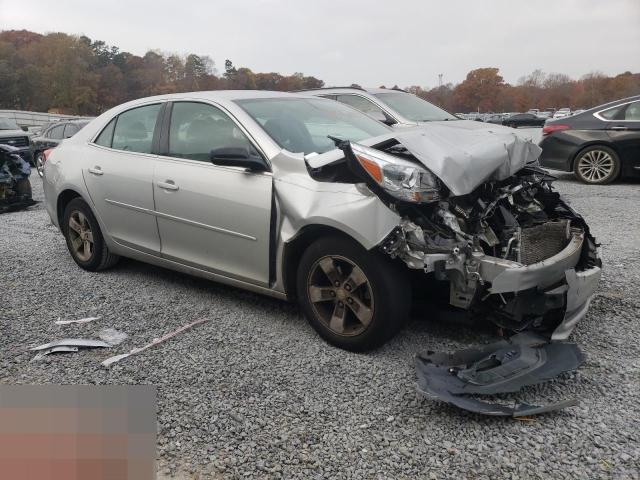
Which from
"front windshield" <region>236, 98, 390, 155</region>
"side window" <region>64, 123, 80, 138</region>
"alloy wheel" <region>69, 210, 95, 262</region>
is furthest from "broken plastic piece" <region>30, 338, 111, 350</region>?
"side window" <region>64, 123, 80, 138</region>

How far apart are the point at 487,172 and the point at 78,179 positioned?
3695 millimetres

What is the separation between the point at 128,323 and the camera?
4.12 metres

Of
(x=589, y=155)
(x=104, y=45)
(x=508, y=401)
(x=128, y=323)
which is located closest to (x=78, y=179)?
(x=128, y=323)

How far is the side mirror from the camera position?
12.3 feet

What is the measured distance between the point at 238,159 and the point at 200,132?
0.76 metres

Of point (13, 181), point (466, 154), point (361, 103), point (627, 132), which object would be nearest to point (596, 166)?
point (627, 132)

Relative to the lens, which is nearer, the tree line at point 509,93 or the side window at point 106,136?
the side window at point 106,136

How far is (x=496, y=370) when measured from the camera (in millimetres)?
2902

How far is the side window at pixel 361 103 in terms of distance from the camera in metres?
8.66

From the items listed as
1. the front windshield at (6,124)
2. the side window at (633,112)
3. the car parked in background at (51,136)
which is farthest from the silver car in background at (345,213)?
the front windshield at (6,124)

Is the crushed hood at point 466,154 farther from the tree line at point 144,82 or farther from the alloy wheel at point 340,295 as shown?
the tree line at point 144,82

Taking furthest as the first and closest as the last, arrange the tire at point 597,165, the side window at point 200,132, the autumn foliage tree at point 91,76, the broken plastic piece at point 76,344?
1. the autumn foliage tree at point 91,76
2. the tire at point 597,165
3. the side window at point 200,132
4. the broken plastic piece at point 76,344

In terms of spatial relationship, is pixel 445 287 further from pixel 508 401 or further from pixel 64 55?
pixel 64 55

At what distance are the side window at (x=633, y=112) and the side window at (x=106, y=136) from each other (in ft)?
27.6
